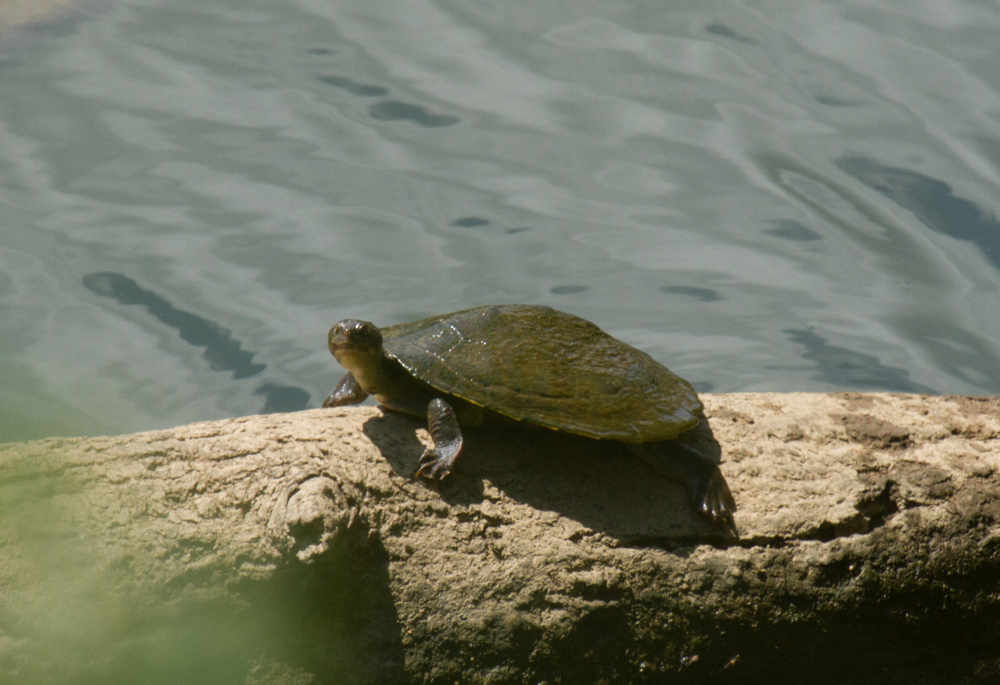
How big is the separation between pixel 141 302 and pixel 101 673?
6.16m

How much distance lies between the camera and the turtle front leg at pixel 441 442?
2.93 meters

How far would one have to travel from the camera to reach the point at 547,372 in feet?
10.3

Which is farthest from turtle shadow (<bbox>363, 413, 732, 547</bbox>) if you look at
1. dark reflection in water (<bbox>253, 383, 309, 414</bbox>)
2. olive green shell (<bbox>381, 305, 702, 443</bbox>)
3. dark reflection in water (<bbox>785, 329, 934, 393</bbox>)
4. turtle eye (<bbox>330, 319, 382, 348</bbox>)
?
dark reflection in water (<bbox>785, 329, 934, 393</bbox>)

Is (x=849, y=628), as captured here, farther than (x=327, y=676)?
Yes

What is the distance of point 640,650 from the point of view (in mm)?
2791

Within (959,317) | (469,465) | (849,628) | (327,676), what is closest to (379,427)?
(469,465)

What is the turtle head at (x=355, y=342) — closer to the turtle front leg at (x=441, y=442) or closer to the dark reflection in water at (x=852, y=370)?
the turtle front leg at (x=441, y=442)

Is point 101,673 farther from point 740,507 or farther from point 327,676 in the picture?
point 740,507

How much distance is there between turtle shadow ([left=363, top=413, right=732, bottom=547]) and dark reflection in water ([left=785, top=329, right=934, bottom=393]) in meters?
5.02

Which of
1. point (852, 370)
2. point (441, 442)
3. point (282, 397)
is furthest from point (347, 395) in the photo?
point (852, 370)

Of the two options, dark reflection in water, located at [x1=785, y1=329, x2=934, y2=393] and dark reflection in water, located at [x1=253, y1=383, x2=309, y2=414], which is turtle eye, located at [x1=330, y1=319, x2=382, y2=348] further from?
dark reflection in water, located at [x1=785, y1=329, x2=934, y2=393]

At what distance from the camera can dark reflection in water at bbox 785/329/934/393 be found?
25.4ft

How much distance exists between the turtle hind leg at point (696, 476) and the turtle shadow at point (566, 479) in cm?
4

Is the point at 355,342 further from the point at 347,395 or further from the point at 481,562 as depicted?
the point at 481,562
